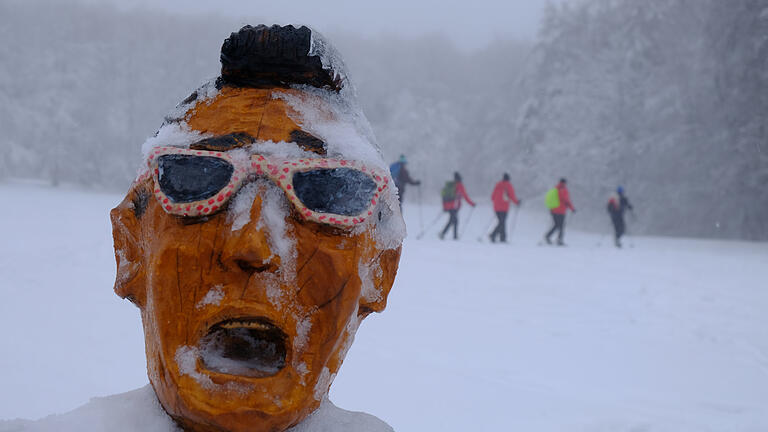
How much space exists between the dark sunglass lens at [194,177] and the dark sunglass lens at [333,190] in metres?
0.17

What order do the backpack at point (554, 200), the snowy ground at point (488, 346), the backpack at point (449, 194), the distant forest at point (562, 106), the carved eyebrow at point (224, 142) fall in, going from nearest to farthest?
the carved eyebrow at point (224, 142)
the snowy ground at point (488, 346)
the backpack at point (449, 194)
the backpack at point (554, 200)
the distant forest at point (562, 106)

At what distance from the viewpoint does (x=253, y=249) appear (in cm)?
123

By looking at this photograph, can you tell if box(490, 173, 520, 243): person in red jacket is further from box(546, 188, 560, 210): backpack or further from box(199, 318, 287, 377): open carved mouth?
box(199, 318, 287, 377): open carved mouth

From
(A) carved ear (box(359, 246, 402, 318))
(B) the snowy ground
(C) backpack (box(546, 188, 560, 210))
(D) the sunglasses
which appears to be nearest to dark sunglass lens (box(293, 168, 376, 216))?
(D) the sunglasses

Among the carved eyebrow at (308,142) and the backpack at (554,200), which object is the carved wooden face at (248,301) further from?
the backpack at (554,200)

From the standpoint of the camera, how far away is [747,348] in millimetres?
4684

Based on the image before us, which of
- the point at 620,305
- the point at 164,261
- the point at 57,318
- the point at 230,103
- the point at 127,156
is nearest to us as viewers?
the point at 164,261

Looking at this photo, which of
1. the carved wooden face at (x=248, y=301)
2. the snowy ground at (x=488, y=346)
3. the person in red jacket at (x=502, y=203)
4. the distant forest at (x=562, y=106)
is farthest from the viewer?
the distant forest at (x=562, y=106)

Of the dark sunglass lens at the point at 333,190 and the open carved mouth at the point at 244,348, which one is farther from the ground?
the dark sunglass lens at the point at 333,190

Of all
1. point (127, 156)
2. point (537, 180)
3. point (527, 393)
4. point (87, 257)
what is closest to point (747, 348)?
point (527, 393)

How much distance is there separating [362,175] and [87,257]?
572 cm

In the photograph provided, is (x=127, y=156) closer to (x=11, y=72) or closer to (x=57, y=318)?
(x=11, y=72)

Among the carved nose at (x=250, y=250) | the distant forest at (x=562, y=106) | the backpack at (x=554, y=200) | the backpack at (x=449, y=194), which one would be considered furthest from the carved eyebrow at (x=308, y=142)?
the distant forest at (x=562, y=106)

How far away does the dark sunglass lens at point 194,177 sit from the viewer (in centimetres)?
128
